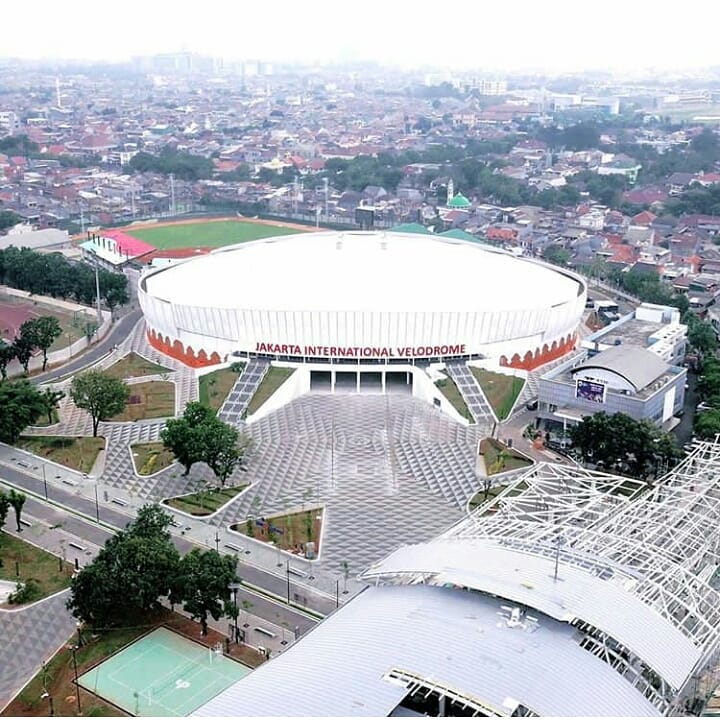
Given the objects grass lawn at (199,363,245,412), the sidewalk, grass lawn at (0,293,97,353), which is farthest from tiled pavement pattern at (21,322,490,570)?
grass lawn at (0,293,97,353)

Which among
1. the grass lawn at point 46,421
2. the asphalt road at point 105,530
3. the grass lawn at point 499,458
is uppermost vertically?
the grass lawn at point 499,458

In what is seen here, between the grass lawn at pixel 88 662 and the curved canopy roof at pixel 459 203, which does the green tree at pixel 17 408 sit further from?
the curved canopy roof at pixel 459 203

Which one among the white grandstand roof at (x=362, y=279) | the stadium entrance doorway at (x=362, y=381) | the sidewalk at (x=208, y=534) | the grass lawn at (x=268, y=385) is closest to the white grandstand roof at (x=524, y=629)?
the sidewalk at (x=208, y=534)

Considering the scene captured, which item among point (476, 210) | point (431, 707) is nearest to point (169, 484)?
point (431, 707)

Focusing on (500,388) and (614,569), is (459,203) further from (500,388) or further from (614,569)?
(614,569)

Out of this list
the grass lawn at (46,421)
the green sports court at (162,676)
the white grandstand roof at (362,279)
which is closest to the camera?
the green sports court at (162,676)

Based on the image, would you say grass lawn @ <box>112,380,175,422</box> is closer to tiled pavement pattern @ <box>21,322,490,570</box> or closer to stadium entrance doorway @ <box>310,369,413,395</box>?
tiled pavement pattern @ <box>21,322,490,570</box>

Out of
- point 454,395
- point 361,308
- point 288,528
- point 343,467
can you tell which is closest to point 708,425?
point 454,395

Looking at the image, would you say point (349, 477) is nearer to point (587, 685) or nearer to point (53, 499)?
point (53, 499)
